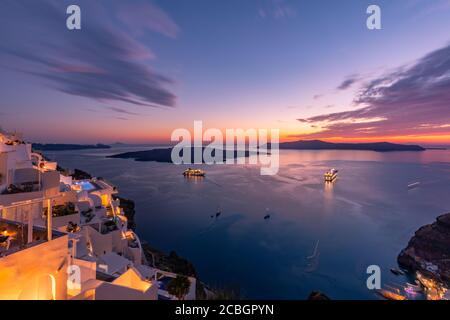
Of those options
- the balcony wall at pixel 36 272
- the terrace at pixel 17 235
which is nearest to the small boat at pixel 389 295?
the balcony wall at pixel 36 272

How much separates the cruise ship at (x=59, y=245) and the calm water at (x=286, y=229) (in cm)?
920

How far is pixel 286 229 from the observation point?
2667 cm

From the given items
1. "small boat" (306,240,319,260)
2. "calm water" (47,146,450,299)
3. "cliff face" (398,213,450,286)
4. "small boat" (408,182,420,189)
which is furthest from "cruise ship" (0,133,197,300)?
"small boat" (408,182,420,189)

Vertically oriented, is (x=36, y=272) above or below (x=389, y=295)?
above

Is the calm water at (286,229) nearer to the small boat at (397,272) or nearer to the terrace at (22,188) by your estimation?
the small boat at (397,272)

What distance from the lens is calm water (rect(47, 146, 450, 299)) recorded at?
18422 millimetres

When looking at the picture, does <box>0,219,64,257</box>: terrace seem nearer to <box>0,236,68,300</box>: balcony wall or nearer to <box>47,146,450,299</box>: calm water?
<box>0,236,68,300</box>: balcony wall

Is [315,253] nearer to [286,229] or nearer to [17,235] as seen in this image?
[286,229]

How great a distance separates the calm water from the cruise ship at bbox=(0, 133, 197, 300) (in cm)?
920

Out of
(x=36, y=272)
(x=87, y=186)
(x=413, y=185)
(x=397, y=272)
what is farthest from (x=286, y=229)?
(x=413, y=185)

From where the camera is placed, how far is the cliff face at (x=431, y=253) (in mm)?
16922

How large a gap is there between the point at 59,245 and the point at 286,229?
24.9 meters
